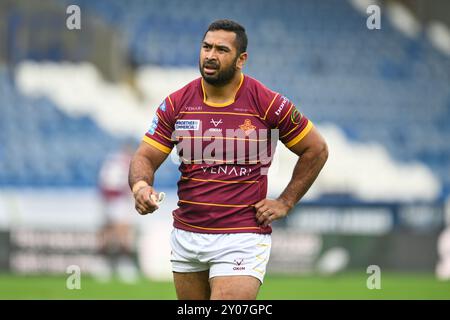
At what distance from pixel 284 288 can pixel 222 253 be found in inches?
288

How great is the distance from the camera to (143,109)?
16.9 m

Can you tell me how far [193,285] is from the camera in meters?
6.28

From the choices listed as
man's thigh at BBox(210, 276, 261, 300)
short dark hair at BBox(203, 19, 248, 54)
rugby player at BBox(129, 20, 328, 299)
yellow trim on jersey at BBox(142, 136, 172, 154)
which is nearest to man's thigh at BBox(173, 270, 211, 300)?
rugby player at BBox(129, 20, 328, 299)

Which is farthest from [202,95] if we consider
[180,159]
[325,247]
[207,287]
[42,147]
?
[42,147]

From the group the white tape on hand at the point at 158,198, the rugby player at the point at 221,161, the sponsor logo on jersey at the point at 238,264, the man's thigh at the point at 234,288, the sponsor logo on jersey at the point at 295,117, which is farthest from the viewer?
the sponsor logo on jersey at the point at 295,117

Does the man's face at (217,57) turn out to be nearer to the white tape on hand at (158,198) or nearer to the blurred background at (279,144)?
the white tape on hand at (158,198)

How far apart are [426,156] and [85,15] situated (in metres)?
6.69

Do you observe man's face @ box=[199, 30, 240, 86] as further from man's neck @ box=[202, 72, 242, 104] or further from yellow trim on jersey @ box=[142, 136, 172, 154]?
yellow trim on jersey @ box=[142, 136, 172, 154]

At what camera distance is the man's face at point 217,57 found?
616cm

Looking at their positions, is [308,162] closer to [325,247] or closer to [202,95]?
[202,95]

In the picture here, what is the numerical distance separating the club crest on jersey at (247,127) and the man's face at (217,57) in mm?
306

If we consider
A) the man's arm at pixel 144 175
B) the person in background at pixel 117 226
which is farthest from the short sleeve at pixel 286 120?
the person in background at pixel 117 226

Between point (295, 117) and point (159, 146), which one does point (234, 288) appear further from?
point (295, 117)

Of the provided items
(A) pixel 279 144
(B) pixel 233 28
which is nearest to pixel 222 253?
(B) pixel 233 28
